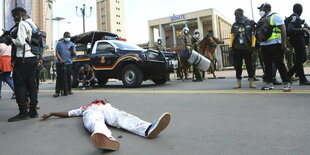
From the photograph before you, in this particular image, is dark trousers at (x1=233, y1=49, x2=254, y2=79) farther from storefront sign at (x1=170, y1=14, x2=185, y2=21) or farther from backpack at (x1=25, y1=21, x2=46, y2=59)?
storefront sign at (x1=170, y1=14, x2=185, y2=21)

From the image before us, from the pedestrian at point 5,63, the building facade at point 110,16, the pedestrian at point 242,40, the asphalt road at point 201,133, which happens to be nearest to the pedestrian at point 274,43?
the pedestrian at point 242,40

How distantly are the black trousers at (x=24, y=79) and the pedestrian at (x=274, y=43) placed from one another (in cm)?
475

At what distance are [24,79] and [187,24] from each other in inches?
1550

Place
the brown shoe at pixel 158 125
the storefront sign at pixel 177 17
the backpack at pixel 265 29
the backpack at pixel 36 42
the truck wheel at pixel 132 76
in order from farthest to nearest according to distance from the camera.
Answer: the storefront sign at pixel 177 17, the truck wheel at pixel 132 76, the backpack at pixel 265 29, the backpack at pixel 36 42, the brown shoe at pixel 158 125

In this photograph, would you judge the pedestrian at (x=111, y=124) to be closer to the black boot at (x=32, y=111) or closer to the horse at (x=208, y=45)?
the black boot at (x=32, y=111)

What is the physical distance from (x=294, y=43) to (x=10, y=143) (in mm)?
6474

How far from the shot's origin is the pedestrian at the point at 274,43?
498 cm

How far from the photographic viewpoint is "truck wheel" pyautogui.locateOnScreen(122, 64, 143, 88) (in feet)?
25.4

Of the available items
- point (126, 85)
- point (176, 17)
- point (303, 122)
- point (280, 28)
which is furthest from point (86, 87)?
point (176, 17)

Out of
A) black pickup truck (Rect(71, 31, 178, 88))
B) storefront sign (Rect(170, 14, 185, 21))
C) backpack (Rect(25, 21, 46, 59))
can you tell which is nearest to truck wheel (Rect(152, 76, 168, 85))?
black pickup truck (Rect(71, 31, 178, 88))

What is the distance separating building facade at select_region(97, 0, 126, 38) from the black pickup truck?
268 ft

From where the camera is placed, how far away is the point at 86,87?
8812 mm

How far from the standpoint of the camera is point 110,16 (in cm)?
8900

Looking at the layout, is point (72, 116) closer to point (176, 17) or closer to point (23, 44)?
point (23, 44)
